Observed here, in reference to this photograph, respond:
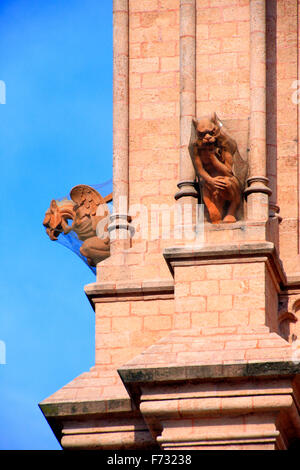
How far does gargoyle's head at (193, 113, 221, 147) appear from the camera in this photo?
22.6 meters

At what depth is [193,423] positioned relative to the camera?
21.6 m

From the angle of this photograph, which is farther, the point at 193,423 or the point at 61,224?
the point at 61,224

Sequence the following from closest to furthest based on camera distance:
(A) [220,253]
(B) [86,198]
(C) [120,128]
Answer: (A) [220,253] → (C) [120,128] → (B) [86,198]

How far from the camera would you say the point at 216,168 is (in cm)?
2280

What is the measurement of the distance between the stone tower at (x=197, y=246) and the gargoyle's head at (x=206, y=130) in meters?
0.02

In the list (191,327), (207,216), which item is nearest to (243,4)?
(207,216)

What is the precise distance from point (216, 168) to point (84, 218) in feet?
9.03

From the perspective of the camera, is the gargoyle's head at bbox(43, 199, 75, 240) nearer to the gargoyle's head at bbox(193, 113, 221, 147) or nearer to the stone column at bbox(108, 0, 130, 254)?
the stone column at bbox(108, 0, 130, 254)

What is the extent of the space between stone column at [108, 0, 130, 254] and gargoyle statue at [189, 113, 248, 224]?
1274 millimetres

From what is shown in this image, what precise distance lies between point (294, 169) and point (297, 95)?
0.99m

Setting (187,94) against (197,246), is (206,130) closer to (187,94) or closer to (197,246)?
(187,94)

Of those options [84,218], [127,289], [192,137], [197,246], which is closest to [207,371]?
[197,246]

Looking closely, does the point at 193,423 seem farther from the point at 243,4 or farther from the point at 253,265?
the point at 243,4

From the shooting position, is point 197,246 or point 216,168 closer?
point 197,246
